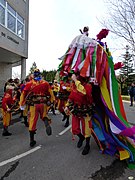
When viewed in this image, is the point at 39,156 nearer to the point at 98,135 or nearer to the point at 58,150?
the point at 58,150

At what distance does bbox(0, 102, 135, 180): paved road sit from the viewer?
385 cm

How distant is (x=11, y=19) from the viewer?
17.8m

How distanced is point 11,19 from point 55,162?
1580cm

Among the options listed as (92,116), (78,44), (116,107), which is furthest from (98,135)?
(78,44)

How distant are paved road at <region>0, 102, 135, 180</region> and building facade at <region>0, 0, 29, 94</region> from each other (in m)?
11.5

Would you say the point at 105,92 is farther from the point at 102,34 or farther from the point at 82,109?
the point at 102,34

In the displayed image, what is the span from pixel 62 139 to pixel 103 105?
1.84 metres

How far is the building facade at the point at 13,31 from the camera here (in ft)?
52.9

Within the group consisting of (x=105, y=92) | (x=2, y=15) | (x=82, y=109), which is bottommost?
(x=82, y=109)

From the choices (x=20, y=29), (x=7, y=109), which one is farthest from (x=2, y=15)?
(x=7, y=109)

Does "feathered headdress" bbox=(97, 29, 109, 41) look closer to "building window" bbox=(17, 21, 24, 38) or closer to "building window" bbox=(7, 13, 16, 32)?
"building window" bbox=(7, 13, 16, 32)

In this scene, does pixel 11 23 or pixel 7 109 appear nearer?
pixel 7 109

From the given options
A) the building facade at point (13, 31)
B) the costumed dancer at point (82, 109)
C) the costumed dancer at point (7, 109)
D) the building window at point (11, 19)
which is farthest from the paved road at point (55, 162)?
the building window at point (11, 19)

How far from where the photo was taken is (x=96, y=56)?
15.4 ft
